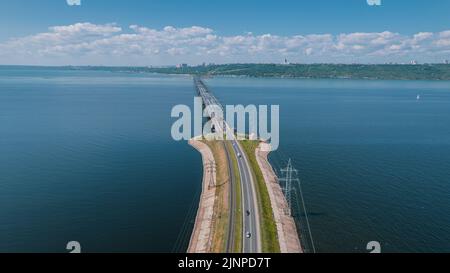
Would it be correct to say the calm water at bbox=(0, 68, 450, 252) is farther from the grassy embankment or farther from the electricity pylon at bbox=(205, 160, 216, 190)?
the grassy embankment

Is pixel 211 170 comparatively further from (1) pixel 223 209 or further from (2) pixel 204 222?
(2) pixel 204 222

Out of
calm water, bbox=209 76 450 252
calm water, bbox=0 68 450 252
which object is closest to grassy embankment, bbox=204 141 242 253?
calm water, bbox=0 68 450 252

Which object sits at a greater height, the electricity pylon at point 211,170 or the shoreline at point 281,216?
the electricity pylon at point 211,170

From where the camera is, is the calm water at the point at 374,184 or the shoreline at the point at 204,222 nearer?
the shoreline at the point at 204,222

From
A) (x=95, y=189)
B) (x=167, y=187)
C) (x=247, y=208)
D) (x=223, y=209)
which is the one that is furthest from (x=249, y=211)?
(x=95, y=189)

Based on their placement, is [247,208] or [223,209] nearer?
[247,208]

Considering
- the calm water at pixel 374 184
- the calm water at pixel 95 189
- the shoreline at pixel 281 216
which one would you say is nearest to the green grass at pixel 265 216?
the shoreline at pixel 281 216

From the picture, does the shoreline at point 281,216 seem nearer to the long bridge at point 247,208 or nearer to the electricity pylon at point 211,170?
the long bridge at point 247,208

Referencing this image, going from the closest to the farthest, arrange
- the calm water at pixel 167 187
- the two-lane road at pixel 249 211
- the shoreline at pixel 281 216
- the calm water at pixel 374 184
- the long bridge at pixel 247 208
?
the two-lane road at pixel 249 211, the long bridge at pixel 247 208, the shoreline at pixel 281 216, the calm water at pixel 167 187, the calm water at pixel 374 184

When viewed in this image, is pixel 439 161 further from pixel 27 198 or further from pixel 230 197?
pixel 27 198

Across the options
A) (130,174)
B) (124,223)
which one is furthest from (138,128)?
(124,223)
